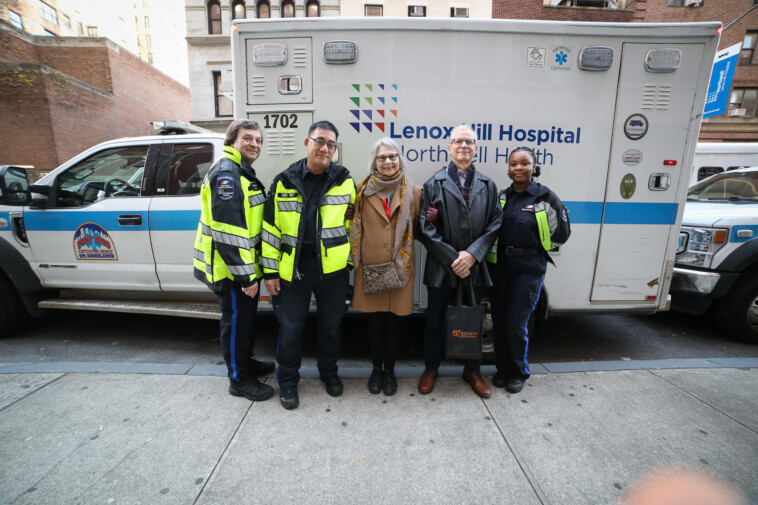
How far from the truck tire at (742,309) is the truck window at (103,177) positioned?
250 inches

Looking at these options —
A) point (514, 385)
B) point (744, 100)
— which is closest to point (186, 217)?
point (514, 385)

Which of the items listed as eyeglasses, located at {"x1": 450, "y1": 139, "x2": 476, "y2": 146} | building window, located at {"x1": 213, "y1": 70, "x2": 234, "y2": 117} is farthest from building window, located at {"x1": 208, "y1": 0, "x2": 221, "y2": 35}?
eyeglasses, located at {"x1": 450, "y1": 139, "x2": 476, "y2": 146}

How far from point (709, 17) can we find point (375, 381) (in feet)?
85.2

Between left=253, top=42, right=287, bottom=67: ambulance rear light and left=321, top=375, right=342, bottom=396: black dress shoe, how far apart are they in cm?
251

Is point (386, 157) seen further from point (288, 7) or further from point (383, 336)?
point (288, 7)

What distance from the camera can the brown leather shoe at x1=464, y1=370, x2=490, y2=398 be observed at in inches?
109

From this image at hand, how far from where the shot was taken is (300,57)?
2.82 m

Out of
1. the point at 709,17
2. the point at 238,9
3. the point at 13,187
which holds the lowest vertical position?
the point at 13,187

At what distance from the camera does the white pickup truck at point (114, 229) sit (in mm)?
3486

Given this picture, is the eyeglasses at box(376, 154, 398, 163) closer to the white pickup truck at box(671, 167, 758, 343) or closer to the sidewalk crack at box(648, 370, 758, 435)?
the sidewalk crack at box(648, 370, 758, 435)

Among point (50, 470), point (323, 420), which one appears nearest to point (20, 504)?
point (50, 470)

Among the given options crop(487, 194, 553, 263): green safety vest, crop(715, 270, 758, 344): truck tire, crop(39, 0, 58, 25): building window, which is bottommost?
crop(715, 270, 758, 344): truck tire

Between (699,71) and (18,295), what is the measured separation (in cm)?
672

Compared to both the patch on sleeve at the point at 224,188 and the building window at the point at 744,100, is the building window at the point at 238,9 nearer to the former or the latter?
the patch on sleeve at the point at 224,188
